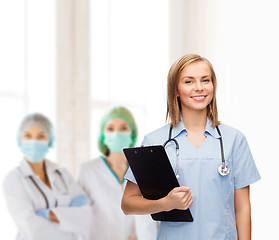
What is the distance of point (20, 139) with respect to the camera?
3236 mm

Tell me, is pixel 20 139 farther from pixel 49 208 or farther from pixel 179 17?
pixel 179 17

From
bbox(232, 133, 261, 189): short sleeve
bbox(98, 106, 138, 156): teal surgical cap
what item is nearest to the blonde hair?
bbox(232, 133, 261, 189): short sleeve

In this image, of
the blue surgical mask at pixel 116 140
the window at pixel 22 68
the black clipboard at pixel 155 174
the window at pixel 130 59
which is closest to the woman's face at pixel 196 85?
the black clipboard at pixel 155 174

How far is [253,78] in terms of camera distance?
4.35 meters

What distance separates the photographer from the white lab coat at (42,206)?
2973mm

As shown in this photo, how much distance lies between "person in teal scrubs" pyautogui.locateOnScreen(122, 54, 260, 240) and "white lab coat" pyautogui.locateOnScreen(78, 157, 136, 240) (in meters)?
1.75

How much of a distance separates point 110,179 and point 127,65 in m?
1.62

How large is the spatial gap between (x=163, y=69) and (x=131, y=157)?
139 inches

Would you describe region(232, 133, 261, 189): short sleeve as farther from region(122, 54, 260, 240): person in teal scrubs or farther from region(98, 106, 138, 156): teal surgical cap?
region(98, 106, 138, 156): teal surgical cap

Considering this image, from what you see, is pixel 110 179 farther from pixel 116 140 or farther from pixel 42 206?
pixel 42 206

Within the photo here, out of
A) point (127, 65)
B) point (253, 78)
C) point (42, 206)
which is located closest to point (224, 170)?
point (42, 206)

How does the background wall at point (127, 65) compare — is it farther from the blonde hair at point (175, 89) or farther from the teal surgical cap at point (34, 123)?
the blonde hair at point (175, 89)

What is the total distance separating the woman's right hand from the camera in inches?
60.2

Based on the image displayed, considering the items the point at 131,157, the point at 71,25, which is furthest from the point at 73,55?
the point at 131,157
